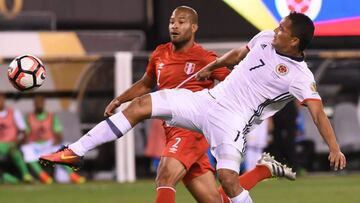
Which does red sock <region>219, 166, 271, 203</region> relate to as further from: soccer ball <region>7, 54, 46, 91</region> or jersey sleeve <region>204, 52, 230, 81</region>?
soccer ball <region>7, 54, 46, 91</region>

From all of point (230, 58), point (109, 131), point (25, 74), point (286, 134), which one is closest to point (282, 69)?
point (230, 58)

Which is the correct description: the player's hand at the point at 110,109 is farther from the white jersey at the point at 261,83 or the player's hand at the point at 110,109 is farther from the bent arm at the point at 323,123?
the bent arm at the point at 323,123

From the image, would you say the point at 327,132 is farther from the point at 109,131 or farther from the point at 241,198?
the point at 109,131

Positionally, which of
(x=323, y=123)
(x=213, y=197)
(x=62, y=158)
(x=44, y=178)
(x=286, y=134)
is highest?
(x=323, y=123)

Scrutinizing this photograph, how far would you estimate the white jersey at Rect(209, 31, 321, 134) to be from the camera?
886 cm

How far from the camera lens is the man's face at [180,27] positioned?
32.1 ft

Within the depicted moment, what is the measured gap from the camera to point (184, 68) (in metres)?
9.80

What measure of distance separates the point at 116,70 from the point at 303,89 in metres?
9.25

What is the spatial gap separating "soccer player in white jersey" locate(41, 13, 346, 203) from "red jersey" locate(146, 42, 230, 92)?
65 cm

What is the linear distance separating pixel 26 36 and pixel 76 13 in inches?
71.2

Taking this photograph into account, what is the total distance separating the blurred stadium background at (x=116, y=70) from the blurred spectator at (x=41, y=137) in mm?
352

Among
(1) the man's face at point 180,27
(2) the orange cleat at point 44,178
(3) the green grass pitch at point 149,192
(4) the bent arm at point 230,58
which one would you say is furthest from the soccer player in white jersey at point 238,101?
(2) the orange cleat at point 44,178

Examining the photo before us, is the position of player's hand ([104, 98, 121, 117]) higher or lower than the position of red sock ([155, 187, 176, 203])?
higher

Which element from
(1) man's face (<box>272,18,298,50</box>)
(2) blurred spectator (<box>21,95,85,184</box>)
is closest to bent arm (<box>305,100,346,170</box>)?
(1) man's face (<box>272,18,298,50</box>)
